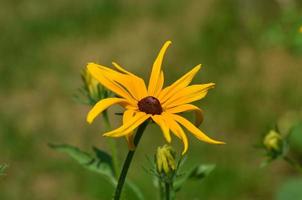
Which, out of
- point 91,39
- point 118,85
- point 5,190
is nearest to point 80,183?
→ point 5,190

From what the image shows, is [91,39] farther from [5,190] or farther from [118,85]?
[118,85]

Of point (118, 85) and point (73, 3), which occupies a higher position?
point (73, 3)

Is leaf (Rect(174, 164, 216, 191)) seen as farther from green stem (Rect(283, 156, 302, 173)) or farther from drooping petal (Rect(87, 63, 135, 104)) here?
drooping petal (Rect(87, 63, 135, 104))

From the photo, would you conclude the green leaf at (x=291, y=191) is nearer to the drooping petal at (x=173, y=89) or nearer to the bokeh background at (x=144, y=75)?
the drooping petal at (x=173, y=89)

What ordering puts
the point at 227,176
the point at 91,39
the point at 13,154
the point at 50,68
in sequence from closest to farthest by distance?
1. the point at 227,176
2. the point at 13,154
3. the point at 50,68
4. the point at 91,39

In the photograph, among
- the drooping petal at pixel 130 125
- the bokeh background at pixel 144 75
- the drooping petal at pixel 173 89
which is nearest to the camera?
the drooping petal at pixel 130 125

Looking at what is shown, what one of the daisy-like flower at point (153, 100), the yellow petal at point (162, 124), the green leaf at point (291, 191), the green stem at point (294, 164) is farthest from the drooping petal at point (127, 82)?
the green leaf at point (291, 191)

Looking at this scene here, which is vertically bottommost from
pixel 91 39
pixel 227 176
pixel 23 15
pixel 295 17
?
pixel 227 176

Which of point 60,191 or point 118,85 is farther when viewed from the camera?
point 60,191
